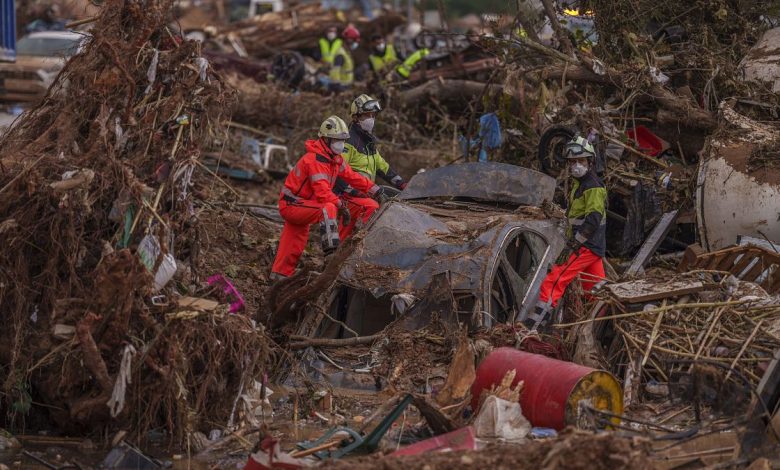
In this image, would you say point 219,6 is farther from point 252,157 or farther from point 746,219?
point 746,219

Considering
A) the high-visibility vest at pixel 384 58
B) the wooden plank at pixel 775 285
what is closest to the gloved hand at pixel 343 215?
→ the wooden plank at pixel 775 285

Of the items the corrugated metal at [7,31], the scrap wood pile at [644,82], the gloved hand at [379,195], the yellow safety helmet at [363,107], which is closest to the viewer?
the gloved hand at [379,195]

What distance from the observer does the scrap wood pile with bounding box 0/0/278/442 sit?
22.7 ft

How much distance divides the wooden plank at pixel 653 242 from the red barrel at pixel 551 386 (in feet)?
12.0

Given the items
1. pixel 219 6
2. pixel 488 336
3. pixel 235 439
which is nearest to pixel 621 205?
pixel 488 336

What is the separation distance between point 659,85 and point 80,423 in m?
7.68

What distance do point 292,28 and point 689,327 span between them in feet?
62.2

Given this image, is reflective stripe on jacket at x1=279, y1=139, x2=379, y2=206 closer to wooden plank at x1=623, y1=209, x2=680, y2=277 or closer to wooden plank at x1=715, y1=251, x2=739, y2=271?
wooden plank at x1=623, y1=209, x2=680, y2=277

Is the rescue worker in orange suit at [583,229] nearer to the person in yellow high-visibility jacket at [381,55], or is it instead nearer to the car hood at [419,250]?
the car hood at [419,250]

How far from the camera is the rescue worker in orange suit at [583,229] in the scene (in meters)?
9.27

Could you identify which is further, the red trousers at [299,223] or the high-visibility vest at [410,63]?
the high-visibility vest at [410,63]

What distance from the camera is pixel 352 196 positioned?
10.6 metres

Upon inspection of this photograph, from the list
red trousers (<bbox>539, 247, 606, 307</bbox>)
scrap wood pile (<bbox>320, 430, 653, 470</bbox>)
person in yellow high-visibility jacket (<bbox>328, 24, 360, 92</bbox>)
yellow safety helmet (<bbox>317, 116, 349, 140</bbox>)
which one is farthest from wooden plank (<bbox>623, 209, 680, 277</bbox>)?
person in yellow high-visibility jacket (<bbox>328, 24, 360, 92</bbox>)

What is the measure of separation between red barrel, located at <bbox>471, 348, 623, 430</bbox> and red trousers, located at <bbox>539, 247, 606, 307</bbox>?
59.0 inches
